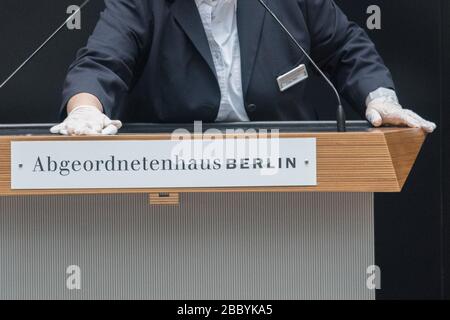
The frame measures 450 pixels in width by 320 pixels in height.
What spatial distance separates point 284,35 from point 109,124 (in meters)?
0.88

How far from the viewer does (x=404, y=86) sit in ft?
12.6

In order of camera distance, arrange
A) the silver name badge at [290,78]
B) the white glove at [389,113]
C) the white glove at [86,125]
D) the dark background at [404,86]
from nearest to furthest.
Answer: the white glove at [86,125] → the white glove at [389,113] → the silver name badge at [290,78] → the dark background at [404,86]

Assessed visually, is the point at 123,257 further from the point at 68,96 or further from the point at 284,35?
the point at 284,35

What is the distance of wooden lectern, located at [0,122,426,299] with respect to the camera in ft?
7.53

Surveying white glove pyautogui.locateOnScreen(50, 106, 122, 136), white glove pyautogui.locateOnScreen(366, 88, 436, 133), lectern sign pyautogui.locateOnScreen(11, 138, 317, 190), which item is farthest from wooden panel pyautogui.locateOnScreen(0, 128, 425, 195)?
white glove pyautogui.locateOnScreen(366, 88, 436, 133)

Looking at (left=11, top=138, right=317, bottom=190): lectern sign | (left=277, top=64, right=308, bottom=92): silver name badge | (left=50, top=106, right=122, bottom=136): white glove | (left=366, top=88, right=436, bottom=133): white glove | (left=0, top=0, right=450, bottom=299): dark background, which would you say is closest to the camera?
(left=11, top=138, right=317, bottom=190): lectern sign

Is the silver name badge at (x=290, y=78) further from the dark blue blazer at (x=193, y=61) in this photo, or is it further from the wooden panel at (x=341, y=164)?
the wooden panel at (x=341, y=164)

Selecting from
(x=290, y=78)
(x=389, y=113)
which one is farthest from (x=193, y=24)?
(x=389, y=113)

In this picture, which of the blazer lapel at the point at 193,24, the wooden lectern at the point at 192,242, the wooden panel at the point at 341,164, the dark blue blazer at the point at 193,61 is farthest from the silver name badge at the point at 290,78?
the wooden panel at the point at 341,164

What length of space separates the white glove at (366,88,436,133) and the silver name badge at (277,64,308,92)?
0.64ft

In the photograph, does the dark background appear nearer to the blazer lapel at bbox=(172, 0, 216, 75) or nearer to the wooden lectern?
the blazer lapel at bbox=(172, 0, 216, 75)

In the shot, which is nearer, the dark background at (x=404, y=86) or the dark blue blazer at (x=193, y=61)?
the dark blue blazer at (x=193, y=61)

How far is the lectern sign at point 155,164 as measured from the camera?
214 centimetres

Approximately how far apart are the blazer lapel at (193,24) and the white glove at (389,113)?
433 millimetres
